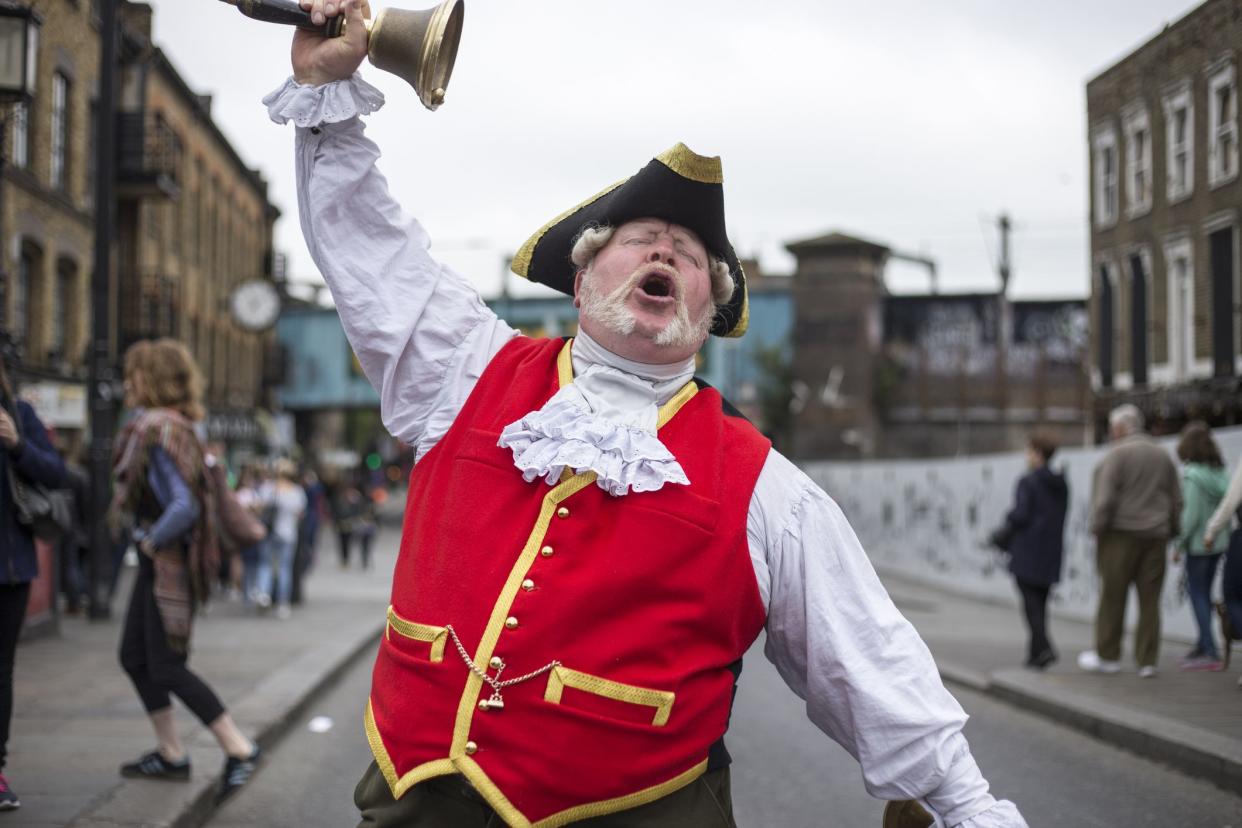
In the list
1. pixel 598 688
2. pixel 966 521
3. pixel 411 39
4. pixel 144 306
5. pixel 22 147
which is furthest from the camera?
pixel 144 306

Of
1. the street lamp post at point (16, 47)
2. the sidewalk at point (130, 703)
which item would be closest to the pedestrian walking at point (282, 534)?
the sidewalk at point (130, 703)

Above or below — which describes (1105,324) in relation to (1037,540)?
above

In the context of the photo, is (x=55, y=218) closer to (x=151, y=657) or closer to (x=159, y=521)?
(x=159, y=521)

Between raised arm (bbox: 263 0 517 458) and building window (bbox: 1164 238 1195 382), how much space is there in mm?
10258

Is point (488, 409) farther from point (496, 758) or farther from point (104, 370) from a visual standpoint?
point (104, 370)

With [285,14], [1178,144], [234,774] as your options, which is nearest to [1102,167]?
[1178,144]

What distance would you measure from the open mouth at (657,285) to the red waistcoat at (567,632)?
0.33 m

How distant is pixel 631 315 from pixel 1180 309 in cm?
1460

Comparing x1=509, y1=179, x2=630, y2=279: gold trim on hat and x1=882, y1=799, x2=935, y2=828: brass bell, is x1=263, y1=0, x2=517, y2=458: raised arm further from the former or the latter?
x1=882, y1=799, x2=935, y2=828: brass bell

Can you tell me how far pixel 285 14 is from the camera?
2604mm

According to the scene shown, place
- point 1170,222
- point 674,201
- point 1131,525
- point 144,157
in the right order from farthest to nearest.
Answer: point 144,157
point 1170,222
point 1131,525
point 674,201

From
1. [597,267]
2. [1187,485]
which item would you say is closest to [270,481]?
[1187,485]

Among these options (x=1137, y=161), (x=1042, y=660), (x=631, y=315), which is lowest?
(x=1042, y=660)

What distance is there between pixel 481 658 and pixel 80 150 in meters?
24.2
